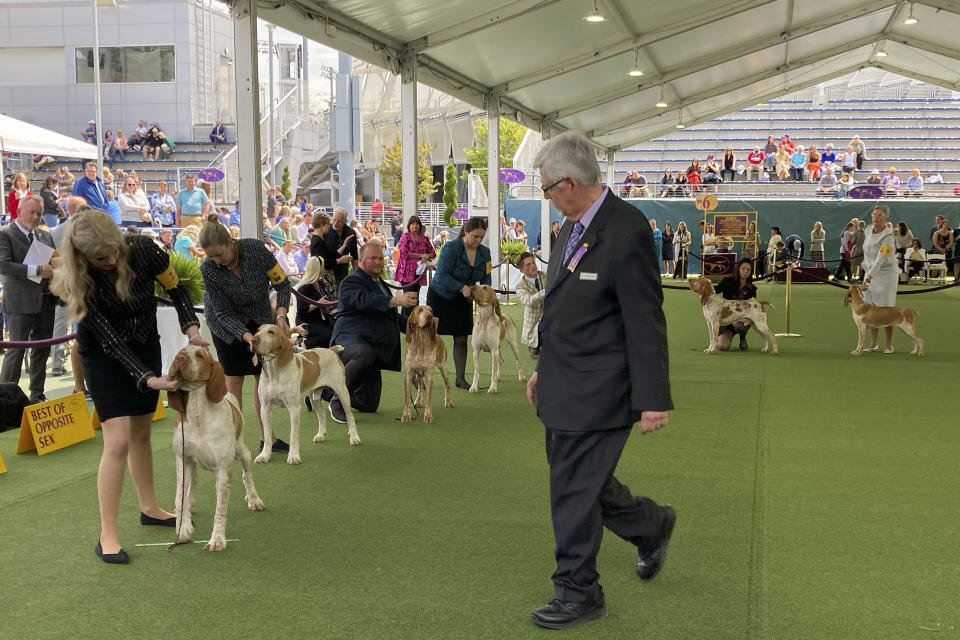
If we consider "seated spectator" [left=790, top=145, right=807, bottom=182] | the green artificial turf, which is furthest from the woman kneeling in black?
"seated spectator" [left=790, top=145, right=807, bottom=182]

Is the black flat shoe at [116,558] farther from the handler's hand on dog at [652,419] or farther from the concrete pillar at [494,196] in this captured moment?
the concrete pillar at [494,196]

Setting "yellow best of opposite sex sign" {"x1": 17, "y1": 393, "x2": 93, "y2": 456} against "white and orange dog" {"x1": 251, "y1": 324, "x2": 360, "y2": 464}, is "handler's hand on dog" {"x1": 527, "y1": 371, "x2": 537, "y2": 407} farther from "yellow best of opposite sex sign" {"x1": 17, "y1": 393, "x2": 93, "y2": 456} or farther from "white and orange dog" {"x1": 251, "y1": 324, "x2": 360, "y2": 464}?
"yellow best of opposite sex sign" {"x1": 17, "y1": 393, "x2": 93, "y2": 456}

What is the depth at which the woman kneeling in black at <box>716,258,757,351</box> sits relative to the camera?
11.8 m

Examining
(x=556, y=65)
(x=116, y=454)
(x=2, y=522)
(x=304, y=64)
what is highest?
(x=304, y=64)

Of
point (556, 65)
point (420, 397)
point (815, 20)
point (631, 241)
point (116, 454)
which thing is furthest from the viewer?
point (815, 20)

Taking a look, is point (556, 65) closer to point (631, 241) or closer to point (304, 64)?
point (631, 241)

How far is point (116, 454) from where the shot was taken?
4.18m

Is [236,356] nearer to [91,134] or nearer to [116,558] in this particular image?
[116,558]

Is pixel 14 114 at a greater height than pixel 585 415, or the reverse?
pixel 14 114

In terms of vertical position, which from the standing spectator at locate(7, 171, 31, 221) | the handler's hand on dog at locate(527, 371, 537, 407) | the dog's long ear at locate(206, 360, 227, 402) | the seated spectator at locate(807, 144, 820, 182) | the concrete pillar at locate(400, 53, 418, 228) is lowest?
the dog's long ear at locate(206, 360, 227, 402)

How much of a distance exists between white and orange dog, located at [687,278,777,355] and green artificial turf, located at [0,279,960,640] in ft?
12.4

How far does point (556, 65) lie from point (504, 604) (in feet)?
45.4

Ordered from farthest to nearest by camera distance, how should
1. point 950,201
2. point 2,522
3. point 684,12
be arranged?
point 950,201 < point 684,12 < point 2,522

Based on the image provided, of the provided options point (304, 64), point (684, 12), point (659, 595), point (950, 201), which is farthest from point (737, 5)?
point (304, 64)
